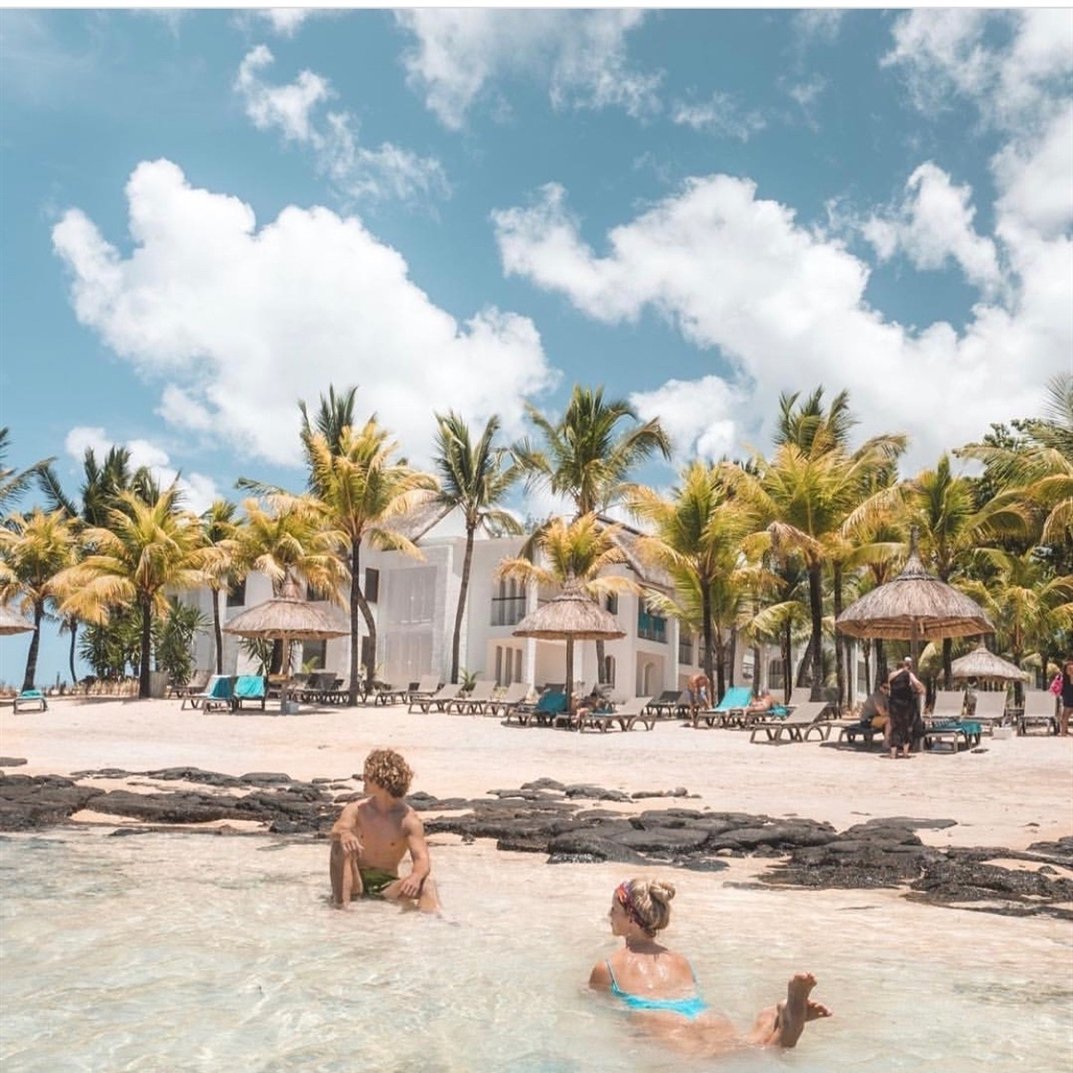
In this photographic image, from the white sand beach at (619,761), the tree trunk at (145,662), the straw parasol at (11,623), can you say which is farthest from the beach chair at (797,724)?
the straw parasol at (11,623)

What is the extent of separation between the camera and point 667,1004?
12.9 feet

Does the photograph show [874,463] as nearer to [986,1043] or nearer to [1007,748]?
[1007,748]

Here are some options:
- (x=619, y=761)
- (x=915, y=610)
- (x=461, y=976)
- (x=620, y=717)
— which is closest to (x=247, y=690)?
(x=620, y=717)

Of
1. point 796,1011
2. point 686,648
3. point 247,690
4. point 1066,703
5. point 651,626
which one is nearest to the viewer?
point 796,1011

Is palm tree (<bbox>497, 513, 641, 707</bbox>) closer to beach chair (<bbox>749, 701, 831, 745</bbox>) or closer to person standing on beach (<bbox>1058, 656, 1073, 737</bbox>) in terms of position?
beach chair (<bbox>749, 701, 831, 745</bbox>)

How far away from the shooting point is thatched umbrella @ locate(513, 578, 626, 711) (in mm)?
21625

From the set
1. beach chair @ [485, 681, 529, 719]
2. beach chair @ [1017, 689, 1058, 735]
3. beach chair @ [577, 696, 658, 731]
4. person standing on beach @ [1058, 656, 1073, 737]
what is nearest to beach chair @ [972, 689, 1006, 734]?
person standing on beach @ [1058, 656, 1073, 737]

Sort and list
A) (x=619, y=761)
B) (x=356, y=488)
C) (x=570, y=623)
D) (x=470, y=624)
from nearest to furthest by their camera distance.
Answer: (x=619, y=761) → (x=570, y=623) → (x=356, y=488) → (x=470, y=624)

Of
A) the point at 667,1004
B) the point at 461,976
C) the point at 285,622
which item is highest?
the point at 285,622

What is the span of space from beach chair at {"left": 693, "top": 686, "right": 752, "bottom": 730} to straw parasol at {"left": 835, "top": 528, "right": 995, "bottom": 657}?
3360mm

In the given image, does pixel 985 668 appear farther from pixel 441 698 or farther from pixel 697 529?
pixel 441 698

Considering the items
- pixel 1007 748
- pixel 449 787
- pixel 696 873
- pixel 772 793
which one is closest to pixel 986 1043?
pixel 696 873

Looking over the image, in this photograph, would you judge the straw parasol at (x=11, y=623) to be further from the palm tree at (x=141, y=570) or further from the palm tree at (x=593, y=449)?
the palm tree at (x=593, y=449)

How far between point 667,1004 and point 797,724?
14.4 m
